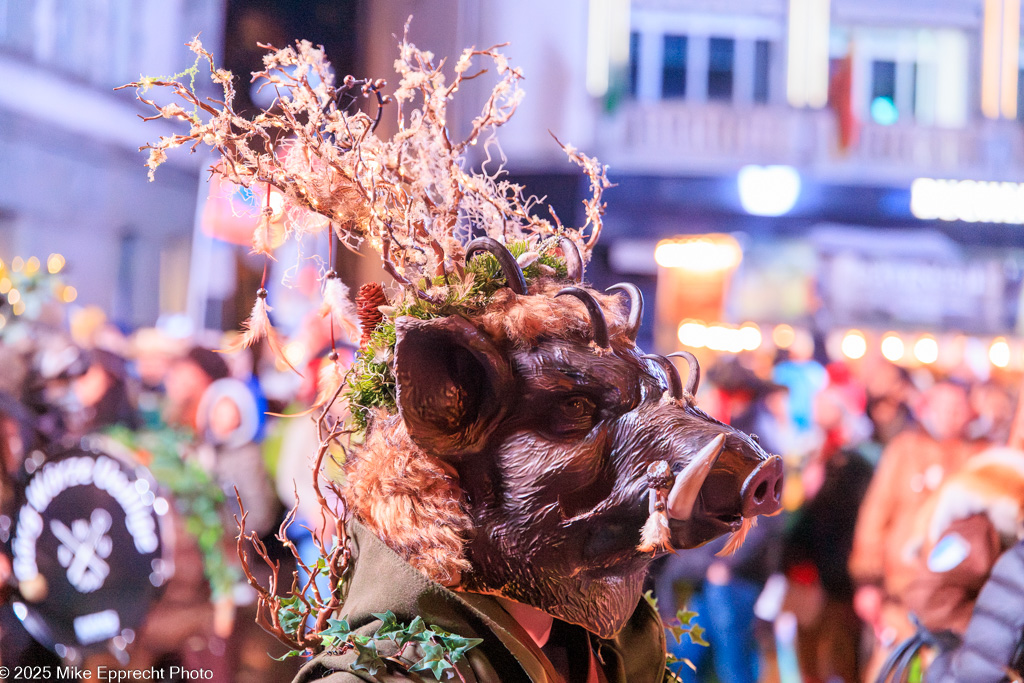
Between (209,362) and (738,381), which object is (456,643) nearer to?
(209,362)

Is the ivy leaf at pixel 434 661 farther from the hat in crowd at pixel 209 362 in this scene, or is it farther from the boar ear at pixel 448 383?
the hat in crowd at pixel 209 362

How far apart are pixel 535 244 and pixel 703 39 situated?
602 cm

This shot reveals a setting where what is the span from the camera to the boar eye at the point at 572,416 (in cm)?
93

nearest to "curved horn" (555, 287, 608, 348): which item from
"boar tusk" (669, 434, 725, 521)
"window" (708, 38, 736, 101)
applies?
"boar tusk" (669, 434, 725, 521)

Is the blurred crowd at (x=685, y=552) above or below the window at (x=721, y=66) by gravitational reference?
below

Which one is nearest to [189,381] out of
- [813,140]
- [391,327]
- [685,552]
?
[685,552]

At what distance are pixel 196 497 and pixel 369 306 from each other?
224 centimetres

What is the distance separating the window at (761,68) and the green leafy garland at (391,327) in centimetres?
617

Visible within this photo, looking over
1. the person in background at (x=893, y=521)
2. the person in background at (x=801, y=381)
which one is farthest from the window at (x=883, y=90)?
the person in background at (x=893, y=521)

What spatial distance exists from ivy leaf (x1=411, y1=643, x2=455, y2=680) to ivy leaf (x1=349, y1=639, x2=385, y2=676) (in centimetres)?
4

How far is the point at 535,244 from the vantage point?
1169mm

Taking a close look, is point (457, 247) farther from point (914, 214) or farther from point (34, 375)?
point (914, 214)

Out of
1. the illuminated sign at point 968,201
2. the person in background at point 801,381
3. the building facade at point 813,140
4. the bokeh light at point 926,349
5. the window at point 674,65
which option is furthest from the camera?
the window at point 674,65

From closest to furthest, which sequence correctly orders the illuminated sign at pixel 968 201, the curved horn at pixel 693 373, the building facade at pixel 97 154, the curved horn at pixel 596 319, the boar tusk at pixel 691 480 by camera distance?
the boar tusk at pixel 691 480 < the curved horn at pixel 596 319 < the curved horn at pixel 693 373 < the building facade at pixel 97 154 < the illuminated sign at pixel 968 201
